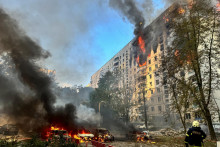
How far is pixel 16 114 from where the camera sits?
2211 cm

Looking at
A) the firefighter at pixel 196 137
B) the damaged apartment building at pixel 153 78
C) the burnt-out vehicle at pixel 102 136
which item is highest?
the damaged apartment building at pixel 153 78

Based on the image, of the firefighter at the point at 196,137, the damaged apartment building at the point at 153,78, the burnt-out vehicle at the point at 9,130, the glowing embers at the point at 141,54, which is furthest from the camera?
the glowing embers at the point at 141,54

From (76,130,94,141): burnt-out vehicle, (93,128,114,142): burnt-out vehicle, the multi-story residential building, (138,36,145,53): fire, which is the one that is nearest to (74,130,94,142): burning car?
(76,130,94,141): burnt-out vehicle

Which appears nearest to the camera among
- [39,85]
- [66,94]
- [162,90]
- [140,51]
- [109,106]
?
[39,85]

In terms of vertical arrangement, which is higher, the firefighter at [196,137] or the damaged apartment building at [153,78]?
the damaged apartment building at [153,78]

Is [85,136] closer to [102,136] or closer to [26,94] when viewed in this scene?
[102,136]

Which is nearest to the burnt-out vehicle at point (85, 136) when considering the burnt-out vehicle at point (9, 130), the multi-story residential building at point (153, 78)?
the burnt-out vehicle at point (9, 130)

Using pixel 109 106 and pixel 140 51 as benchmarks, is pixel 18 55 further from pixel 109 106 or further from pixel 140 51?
pixel 140 51

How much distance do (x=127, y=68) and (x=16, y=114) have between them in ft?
245

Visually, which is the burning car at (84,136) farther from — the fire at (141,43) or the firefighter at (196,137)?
the fire at (141,43)

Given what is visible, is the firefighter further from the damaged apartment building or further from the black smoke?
the damaged apartment building

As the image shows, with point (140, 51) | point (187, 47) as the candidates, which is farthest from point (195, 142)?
point (140, 51)

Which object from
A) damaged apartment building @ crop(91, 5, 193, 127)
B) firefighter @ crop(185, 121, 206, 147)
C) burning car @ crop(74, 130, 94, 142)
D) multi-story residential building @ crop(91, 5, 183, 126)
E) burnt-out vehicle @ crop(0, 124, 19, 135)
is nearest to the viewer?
firefighter @ crop(185, 121, 206, 147)

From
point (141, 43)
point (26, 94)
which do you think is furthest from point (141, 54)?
point (26, 94)
